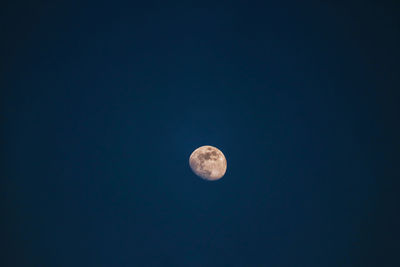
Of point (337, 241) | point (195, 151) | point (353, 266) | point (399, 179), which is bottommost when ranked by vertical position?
point (353, 266)

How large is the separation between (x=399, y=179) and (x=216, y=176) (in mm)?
4600

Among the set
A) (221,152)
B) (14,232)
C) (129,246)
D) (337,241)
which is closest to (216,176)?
(221,152)

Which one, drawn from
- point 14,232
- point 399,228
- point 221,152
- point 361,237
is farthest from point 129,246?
point 399,228

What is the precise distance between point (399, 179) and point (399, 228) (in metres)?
1.27

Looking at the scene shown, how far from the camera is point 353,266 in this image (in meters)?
7.77

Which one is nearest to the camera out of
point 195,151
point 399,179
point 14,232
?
point 14,232

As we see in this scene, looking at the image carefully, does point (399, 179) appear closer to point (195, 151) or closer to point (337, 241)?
point (337, 241)

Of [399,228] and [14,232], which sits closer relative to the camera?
[14,232]

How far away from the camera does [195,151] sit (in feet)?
26.7

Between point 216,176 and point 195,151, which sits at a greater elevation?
point 195,151

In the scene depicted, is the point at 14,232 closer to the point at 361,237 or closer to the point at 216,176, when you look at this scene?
the point at 216,176

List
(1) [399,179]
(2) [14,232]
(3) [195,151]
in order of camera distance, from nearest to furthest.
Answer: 1. (2) [14,232]
2. (1) [399,179]
3. (3) [195,151]

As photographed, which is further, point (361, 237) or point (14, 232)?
point (361, 237)

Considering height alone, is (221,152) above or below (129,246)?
above
